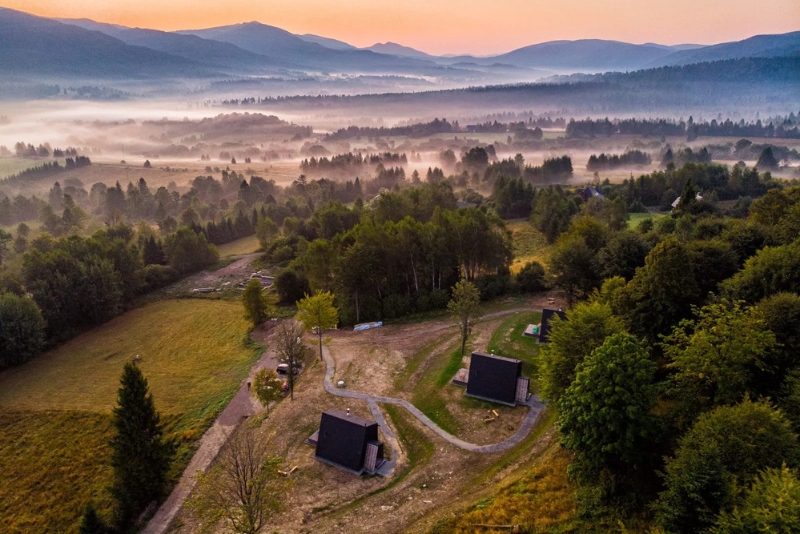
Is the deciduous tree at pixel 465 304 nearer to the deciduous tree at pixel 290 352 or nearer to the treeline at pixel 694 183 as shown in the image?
the deciduous tree at pixel 290 352

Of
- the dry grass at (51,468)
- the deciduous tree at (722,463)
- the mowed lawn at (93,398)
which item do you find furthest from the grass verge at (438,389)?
the dry grass at (51,468)

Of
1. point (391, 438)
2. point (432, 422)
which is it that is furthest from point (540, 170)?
point (391, 438)

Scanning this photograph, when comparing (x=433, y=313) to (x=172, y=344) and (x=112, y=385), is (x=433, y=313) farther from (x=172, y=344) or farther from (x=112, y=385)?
(x=112, y=385)

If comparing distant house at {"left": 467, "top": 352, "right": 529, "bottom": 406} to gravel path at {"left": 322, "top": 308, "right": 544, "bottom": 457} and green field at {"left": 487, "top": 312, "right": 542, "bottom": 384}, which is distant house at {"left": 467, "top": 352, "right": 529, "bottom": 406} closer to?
gravel path at {"left": 322, "top": 308, "right": 544, "bottom": 457}

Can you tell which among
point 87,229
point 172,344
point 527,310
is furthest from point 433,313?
point 87,229

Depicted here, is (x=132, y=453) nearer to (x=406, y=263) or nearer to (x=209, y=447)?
(x=209, y=447)

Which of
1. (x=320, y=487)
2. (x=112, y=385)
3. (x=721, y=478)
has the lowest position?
(x=112, y=385)
